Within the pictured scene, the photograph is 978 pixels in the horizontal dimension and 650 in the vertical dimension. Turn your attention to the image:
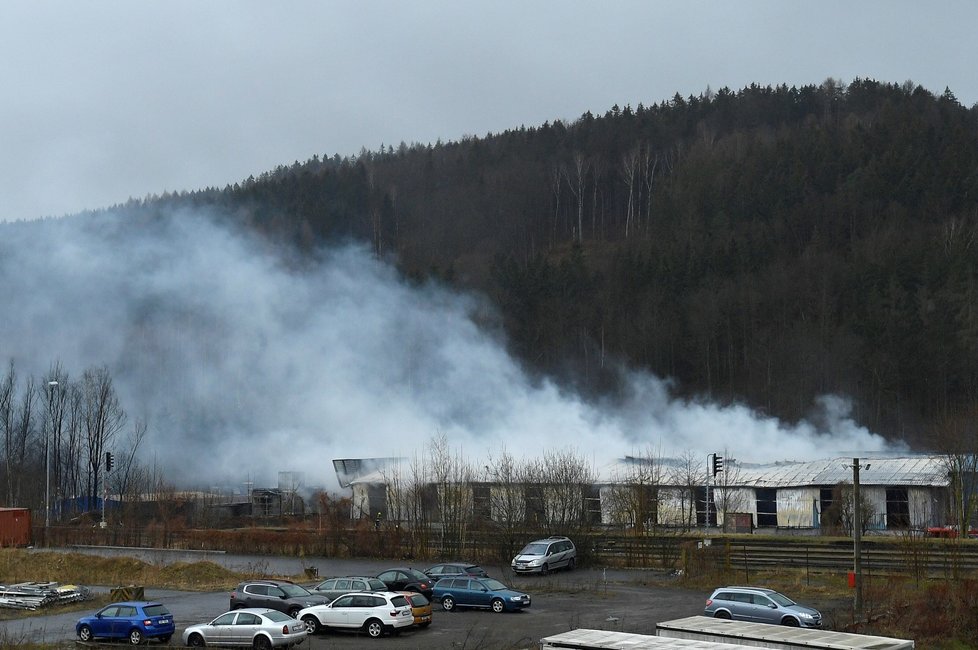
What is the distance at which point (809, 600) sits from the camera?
34.2 m

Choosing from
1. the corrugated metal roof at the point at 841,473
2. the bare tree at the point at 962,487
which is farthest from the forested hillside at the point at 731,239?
the bare tree at the point at 962,487

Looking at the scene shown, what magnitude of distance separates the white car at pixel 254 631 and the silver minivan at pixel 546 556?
17.3 m

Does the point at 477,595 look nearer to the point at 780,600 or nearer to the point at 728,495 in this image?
the point at 780,600

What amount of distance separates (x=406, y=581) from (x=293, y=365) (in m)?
54.8

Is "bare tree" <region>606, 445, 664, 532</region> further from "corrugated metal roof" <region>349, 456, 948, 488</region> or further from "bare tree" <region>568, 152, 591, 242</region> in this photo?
"bare tree" <region>568, 152, 591, 242</region>

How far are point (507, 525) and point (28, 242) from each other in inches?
3377

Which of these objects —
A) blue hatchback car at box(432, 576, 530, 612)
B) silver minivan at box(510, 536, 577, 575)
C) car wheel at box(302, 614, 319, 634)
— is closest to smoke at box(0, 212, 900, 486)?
silver minivan at box(510, 536, 577, 575)

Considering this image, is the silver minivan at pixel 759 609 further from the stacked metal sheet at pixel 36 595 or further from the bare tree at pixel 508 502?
the stacked metal sheet at pixel 36 595

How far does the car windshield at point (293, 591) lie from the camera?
31.1 m

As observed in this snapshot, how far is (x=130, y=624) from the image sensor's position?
27016 mm

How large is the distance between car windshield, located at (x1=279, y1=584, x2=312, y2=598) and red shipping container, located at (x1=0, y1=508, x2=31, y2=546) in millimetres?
31252

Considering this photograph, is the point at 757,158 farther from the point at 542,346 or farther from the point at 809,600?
the point at 809,600

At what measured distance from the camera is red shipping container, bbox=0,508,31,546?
184ft

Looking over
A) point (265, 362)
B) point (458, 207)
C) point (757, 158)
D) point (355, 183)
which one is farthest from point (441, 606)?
point (458, 207)
